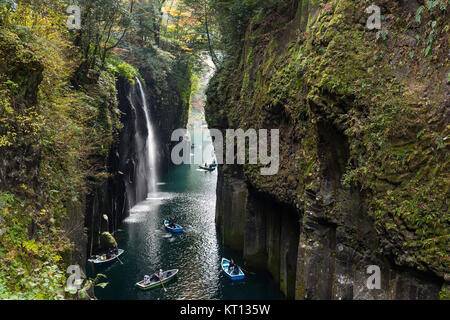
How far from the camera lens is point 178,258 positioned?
20.6m

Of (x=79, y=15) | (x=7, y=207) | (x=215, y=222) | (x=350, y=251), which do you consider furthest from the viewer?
(x=215, y=222)

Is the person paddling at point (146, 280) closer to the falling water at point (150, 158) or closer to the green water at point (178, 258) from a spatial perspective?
the green water at point (178, 258)

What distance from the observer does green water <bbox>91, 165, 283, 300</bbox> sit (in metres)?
16.6

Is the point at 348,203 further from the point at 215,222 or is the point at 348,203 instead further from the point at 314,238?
the point at 215,222

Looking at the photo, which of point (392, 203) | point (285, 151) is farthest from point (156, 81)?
point (392, 203)

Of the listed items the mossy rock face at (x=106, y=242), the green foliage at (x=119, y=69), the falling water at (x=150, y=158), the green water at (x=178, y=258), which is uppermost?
the green foliage at (x=119, y=69)

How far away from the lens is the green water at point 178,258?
16578 millimetres

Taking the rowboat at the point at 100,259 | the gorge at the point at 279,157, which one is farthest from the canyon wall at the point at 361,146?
the rowboat at the point at 100,259

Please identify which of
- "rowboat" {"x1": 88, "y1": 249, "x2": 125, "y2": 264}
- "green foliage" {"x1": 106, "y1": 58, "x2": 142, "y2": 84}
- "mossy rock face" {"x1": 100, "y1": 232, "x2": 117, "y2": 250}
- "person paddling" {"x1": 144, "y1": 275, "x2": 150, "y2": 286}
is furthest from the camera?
"green foliage" {"x1": 106, "y1": 58, "x2": 142, "y2": 84}

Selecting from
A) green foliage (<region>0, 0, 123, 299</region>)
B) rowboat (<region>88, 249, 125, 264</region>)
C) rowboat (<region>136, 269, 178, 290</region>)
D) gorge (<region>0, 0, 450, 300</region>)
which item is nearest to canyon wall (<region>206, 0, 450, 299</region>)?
gorge (<region>0, 0, 450, 300</region>)

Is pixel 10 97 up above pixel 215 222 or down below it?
above

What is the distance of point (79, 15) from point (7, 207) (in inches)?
574

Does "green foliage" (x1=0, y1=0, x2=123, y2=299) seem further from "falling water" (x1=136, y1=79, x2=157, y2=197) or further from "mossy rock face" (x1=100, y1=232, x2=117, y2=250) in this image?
"falling water" (x1=136, y1=79, x2=157, y2=197)

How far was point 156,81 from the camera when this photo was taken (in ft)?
124
